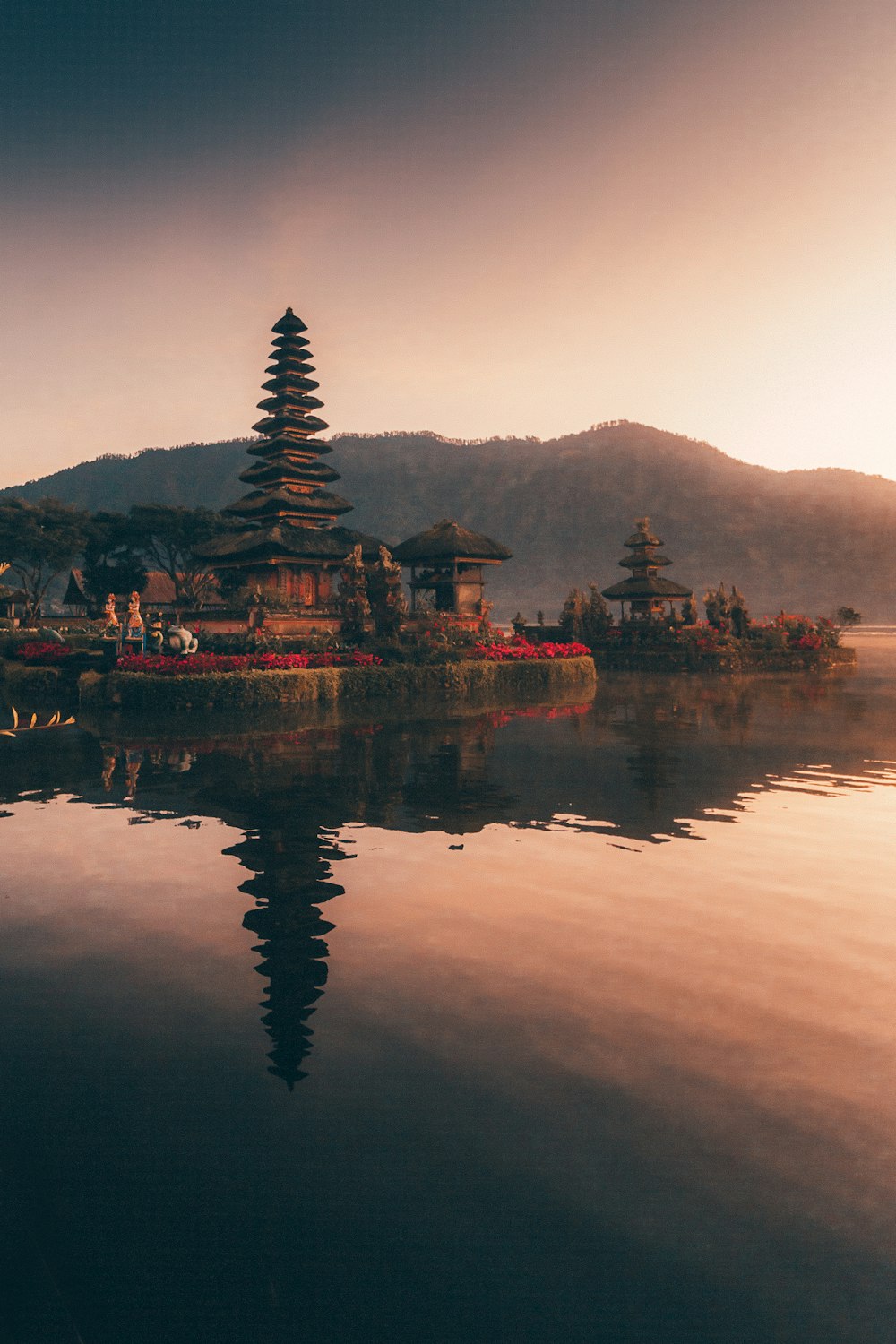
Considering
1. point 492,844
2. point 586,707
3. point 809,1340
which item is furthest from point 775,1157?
point 586,707

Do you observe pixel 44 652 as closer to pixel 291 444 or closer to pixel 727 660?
pixel 291 444

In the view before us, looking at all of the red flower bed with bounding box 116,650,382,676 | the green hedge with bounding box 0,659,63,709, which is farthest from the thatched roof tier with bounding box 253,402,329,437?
the red flower bed with bounding box 116,650,382,676

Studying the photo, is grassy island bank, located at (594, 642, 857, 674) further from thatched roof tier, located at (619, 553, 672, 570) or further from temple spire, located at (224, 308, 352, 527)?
temple spire, located at (224, 308, 352, 527)

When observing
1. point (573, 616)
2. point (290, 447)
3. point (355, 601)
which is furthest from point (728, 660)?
point (290, 447)

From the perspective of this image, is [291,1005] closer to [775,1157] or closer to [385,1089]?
[385,1089]

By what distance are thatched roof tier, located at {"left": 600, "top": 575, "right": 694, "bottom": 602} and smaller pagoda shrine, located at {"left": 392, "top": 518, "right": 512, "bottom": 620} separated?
17096mm

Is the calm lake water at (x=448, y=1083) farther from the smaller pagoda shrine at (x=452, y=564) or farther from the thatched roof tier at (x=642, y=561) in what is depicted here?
the thatched roof tier at (x=642, y=561)

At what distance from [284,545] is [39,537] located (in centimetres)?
3510

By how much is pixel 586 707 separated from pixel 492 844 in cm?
1767

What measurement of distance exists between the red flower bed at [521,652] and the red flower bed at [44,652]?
1522 cm

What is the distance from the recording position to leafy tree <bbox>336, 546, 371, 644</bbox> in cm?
3362

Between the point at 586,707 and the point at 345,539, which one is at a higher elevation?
the point at 345,539

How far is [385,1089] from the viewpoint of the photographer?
4711mm

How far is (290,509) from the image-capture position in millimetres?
52562
